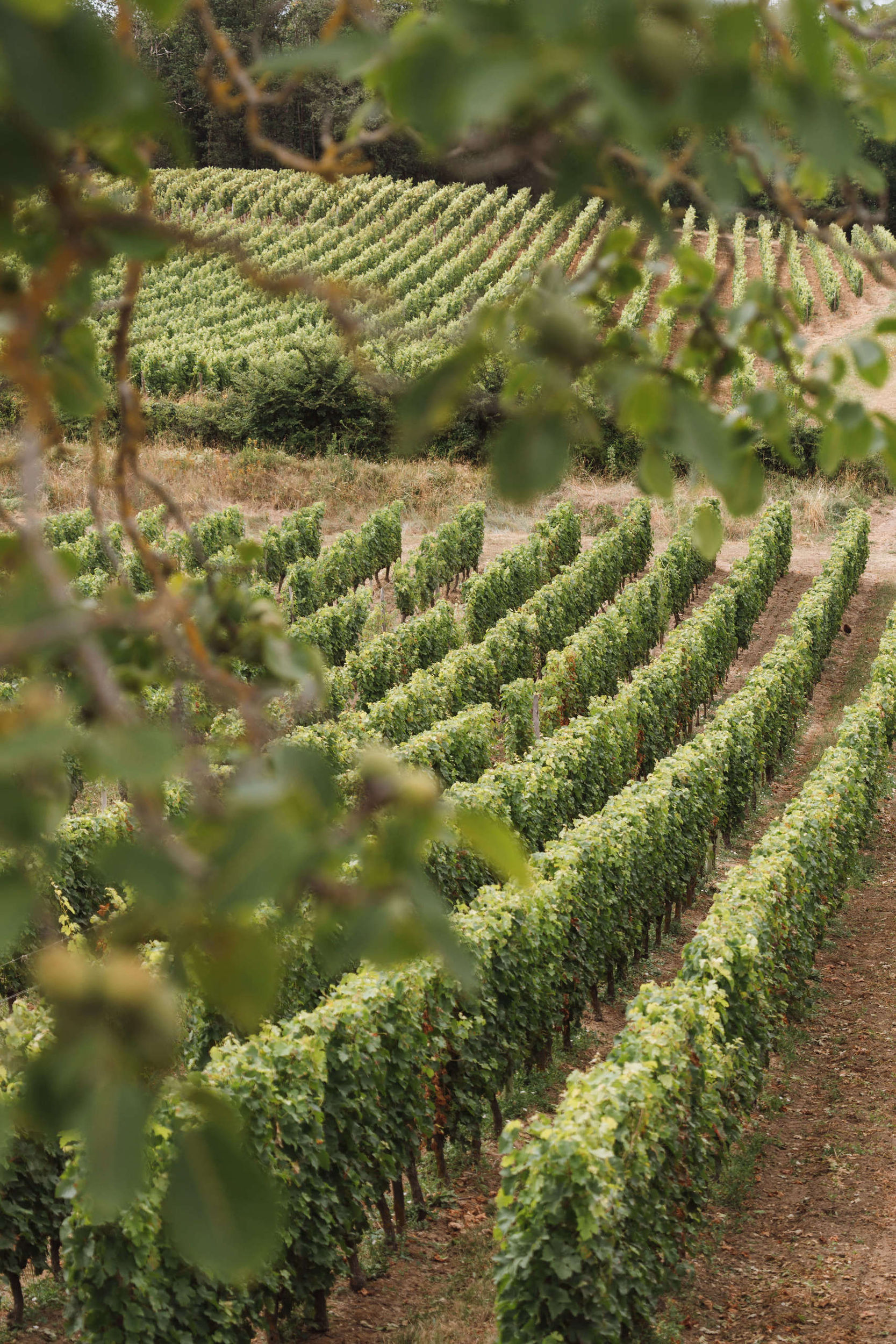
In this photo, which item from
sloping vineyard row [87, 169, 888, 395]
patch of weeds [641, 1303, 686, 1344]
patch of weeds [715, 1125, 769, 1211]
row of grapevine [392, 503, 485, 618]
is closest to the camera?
patch of weeds [641, 1303, 686, 1344]

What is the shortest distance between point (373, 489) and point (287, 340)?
10979mm

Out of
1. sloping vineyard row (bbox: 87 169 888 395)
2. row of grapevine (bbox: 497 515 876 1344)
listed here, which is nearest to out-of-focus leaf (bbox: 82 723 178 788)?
row of grapevine (bbox: 497 515 876 1344)

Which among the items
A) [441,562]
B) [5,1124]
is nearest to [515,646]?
[441,562]

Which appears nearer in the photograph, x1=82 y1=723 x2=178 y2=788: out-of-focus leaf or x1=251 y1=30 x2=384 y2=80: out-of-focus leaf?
x1=82 y1=723 x2=178 y2=788: out-of-focus leaf

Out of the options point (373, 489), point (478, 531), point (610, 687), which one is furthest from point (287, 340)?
point (610, 687)

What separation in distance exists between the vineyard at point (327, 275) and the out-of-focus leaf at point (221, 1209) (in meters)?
20.3

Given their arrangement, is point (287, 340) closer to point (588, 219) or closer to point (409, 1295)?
point (588, 219)

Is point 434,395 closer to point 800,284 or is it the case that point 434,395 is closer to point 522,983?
point 522,983

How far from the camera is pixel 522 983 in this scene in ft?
28.4

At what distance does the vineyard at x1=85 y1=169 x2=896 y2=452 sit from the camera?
1328 inches

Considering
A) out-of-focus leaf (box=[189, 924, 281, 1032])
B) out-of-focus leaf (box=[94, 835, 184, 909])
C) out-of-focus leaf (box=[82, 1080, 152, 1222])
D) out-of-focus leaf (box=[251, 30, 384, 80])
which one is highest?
out-of-focus leaf (box=[251, 30, 384, 80])

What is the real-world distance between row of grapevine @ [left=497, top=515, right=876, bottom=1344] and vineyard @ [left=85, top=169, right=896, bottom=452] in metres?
11.0

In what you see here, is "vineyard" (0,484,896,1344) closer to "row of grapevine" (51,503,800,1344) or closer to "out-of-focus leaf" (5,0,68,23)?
"row of grapevine" (51,503,800,1344)

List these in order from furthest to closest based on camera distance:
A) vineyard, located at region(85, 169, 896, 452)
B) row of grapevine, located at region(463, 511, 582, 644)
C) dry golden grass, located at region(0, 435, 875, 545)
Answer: vineyard, located at region(85, 169, 896, 452), dry golden grass, located at region(0, 435, 875, 545), row of grapevine, located at region(463, 511, 582, 644)
